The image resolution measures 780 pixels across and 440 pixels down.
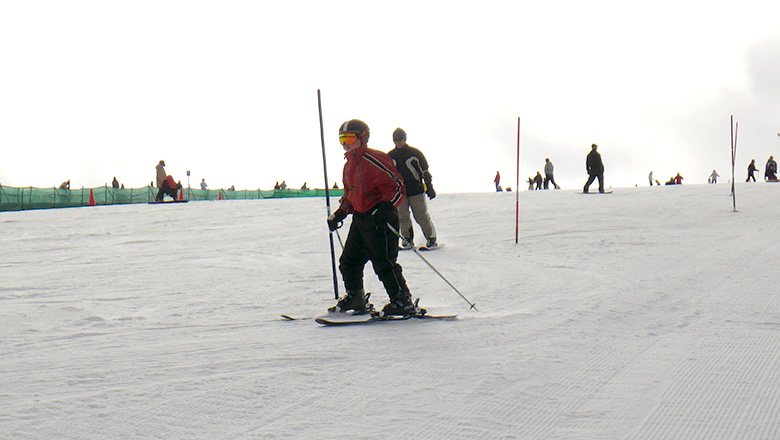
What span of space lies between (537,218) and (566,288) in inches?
327

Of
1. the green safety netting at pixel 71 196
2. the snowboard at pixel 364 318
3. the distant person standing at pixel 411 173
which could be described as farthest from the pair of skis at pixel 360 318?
the green safety netting at pixel 71 196

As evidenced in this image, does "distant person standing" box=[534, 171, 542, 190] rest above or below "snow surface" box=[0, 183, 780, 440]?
above

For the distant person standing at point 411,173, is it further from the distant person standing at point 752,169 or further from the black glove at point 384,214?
the distant person standing at point 752,169

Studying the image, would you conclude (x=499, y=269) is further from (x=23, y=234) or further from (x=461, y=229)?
(x=23, y=234)

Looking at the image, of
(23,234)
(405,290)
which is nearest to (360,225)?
(405,290)

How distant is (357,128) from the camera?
247 inches

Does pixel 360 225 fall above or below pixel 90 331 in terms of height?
above

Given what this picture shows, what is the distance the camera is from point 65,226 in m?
17.1

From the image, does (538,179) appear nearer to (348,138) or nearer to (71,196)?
(71,196)

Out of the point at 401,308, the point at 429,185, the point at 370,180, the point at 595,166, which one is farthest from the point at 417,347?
the point at 595,166

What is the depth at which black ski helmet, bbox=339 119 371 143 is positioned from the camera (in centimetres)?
625

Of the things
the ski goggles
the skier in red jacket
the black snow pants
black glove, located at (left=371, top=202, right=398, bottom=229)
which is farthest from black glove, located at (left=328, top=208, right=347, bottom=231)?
the ski goggles

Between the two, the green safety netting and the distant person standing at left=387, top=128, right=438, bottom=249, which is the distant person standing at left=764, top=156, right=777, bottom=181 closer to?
the green safety netting

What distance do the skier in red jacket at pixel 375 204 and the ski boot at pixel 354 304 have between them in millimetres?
331
